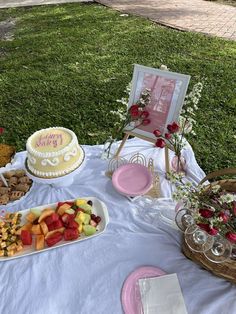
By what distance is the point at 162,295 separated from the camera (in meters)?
1.50

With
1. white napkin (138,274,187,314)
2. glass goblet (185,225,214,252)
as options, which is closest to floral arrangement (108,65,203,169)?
glass goblet (185,225,214,252)

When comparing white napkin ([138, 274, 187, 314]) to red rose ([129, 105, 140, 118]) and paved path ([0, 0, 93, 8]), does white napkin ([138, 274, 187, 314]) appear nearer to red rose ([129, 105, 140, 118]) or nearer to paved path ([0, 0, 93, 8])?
red rose ([129, 105, 140, 118])

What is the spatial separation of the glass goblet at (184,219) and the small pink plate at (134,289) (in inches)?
9.8

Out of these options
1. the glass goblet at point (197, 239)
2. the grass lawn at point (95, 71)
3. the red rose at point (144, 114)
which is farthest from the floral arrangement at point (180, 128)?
the grass lawn at point (95, 71)

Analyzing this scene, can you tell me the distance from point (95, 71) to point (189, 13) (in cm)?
280

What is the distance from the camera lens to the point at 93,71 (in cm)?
426

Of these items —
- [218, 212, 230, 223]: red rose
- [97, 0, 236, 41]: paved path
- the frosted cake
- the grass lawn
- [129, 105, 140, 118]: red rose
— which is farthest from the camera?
[97, 0, 236, 41]: paved path

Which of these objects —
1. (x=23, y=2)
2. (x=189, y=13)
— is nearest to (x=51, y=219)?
(x=189, y=13)

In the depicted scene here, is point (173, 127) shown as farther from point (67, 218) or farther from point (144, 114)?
point (67, 218)

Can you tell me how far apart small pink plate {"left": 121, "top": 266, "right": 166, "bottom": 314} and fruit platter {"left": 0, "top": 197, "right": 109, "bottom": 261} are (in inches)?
11.8

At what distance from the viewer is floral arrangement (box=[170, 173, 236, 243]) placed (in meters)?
1.32

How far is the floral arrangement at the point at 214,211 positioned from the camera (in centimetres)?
132

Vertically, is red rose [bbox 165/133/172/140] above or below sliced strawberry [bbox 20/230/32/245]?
above

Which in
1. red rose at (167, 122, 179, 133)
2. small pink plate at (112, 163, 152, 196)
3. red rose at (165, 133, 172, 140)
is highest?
red rose at (167, 122, 179, 133)
